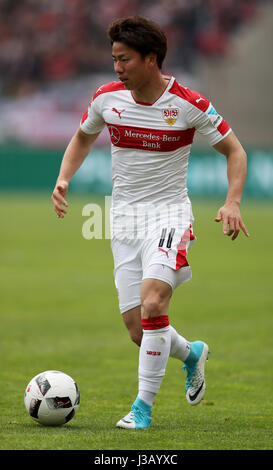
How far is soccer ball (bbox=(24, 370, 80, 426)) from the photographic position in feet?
17.7

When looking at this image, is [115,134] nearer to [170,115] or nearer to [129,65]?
[170,115]

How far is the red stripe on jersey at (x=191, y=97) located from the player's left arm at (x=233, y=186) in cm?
26

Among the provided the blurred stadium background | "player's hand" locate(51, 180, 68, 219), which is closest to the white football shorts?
"player's hand" locate(51, 180, 68, 219)

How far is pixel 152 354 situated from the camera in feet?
17.8

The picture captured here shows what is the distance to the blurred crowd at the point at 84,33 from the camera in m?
36.2

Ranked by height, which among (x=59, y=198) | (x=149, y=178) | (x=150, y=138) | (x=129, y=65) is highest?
(x=129, y=65)

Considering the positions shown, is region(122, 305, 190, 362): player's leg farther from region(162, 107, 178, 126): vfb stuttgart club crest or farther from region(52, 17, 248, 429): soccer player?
region(162, 107, 178, 126): vfb stuttgart club crest

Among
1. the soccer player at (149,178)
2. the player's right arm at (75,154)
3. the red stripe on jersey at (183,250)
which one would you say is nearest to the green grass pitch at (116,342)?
the soccer player at (149,178)

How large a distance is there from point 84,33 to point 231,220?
33.7 metres

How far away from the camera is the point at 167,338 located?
548 centimetres

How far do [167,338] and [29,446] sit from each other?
125 centimetres

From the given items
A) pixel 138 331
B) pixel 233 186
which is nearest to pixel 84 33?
pixel 138 331

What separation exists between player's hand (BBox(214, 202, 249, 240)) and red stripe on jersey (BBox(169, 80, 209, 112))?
731 millimetres

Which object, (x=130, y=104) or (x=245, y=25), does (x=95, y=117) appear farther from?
(x=245, y=25)
